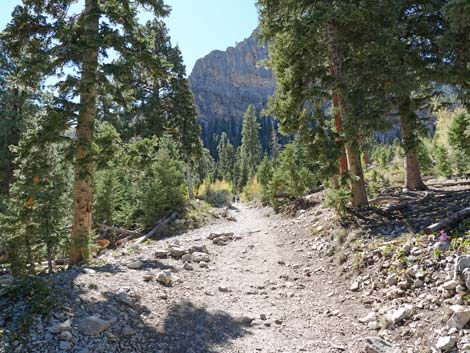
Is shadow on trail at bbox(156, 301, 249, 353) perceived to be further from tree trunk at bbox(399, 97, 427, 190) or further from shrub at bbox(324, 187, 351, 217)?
tree trunk at bbox(399, 97, 427, 190)

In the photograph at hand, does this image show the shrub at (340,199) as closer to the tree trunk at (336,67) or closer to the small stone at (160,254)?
the tree trunk at (336,67)

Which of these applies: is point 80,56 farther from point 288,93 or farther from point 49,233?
point 288,93

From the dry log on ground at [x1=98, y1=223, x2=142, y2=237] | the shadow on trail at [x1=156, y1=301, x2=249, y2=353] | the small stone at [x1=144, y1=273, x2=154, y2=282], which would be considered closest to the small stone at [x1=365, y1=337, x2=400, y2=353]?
the shadow on trail at [x1=156, y1=301, x2=249, y2=353]

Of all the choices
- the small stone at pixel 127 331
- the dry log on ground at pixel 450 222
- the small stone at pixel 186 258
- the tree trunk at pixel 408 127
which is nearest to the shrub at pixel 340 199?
the dry log on ground at pixel 450 222

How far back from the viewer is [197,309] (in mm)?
5152

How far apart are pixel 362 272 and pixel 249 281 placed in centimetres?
233

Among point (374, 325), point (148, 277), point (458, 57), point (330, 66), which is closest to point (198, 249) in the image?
point (148, 277)

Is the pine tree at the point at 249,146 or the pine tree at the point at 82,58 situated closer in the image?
the pine tree at the point at 82,58

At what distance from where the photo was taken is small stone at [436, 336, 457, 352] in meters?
3.06

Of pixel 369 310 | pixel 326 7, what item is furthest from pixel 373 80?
pixel 369 310

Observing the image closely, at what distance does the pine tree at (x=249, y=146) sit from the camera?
2266 inches

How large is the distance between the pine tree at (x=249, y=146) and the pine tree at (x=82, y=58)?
49.1m

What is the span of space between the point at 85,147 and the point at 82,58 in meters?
2.34

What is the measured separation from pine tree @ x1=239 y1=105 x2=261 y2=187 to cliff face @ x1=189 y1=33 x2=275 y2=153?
3538 inches
